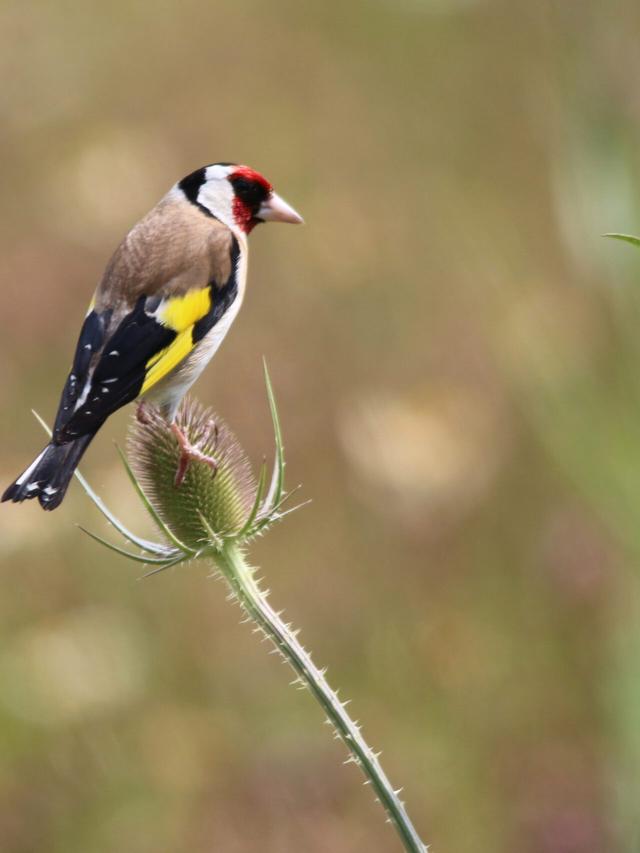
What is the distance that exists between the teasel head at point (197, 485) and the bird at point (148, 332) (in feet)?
0.12

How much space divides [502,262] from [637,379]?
9.28ft

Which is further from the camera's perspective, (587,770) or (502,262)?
(502,262)

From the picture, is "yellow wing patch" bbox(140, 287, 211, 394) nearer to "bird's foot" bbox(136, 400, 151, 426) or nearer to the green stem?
"bird's foot" bbox(136, 400, 151, 426)

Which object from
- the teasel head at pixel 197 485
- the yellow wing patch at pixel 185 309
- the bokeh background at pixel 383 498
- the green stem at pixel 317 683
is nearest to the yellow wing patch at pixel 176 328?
the yellow wing patch at pixel 185 309

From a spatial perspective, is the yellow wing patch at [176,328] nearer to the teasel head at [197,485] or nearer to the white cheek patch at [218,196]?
the teasel head at [197,485]

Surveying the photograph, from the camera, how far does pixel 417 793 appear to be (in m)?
4.83

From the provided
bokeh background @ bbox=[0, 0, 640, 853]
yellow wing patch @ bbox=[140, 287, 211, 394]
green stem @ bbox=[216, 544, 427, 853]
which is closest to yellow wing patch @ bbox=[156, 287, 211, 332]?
yellow wing patch @ bbox=[140, 287, 211, 394]

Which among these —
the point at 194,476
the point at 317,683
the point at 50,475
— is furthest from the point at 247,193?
the point at 317,683

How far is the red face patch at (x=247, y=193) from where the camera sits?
3.24 meters

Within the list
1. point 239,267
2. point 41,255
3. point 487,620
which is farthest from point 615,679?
point 41,255

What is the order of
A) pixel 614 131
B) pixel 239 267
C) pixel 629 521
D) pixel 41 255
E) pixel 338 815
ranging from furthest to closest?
pixel 41 255
pixel 338 815
pixel 629 521
pixel 614 131
pixel 239 267

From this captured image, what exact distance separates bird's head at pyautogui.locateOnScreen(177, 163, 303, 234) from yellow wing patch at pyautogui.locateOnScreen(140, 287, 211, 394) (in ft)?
1.41

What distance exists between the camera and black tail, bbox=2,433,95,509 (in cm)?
261

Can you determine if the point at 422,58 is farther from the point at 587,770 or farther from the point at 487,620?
the point at 587,770
